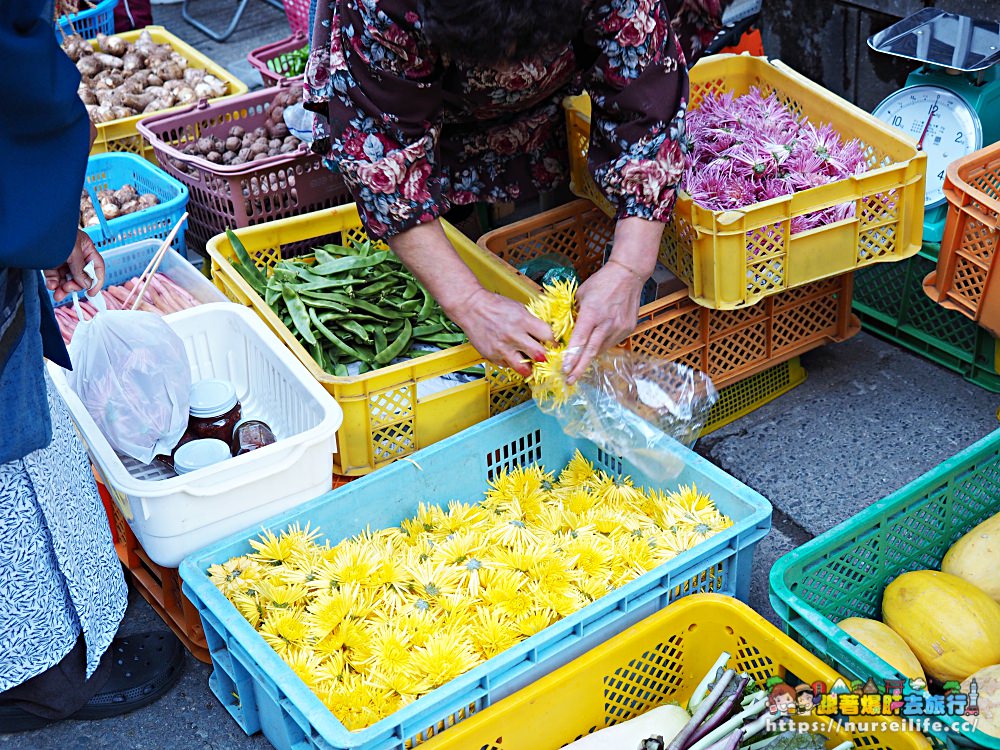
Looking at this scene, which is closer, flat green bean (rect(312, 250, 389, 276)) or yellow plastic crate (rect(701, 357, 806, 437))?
flat green bean (rect(312, 250, 389, 276))

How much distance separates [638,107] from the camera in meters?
2.38

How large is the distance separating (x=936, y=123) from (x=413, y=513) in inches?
78.1

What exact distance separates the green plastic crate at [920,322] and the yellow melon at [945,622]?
42.6 inches

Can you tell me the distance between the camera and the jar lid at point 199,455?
2.40 metres

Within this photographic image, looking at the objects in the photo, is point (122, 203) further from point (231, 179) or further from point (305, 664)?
point (305, 664)

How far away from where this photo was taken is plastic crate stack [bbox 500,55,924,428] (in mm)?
2674

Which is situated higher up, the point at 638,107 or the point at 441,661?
the point at 638,107

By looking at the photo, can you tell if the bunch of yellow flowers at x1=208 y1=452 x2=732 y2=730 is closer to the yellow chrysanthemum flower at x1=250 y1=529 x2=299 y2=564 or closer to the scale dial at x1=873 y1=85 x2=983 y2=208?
the yellow chrysanthemum flower at x1=250 y1=529 x2=299 y2=564

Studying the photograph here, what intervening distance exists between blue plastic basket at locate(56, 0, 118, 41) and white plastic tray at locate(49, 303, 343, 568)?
9.25ft

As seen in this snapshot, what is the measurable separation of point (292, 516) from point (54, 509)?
51 centimetres

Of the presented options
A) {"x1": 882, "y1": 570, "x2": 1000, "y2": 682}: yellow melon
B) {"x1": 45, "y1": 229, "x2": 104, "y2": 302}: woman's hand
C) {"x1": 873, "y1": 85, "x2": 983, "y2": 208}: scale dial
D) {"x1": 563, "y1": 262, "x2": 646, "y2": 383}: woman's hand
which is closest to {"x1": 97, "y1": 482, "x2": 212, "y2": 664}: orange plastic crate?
{"x1": 45, "y1": 229, "x2": 104, "y2": 302}: woman's hand

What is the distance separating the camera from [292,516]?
236 centimetres

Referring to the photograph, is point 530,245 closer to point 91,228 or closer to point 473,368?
point 473,368

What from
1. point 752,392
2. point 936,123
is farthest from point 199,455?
point 936,123
